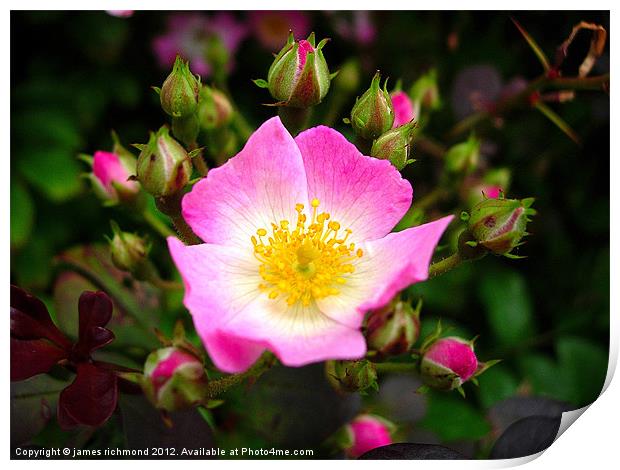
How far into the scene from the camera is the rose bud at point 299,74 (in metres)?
0.57

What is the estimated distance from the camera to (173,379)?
52 centimetres

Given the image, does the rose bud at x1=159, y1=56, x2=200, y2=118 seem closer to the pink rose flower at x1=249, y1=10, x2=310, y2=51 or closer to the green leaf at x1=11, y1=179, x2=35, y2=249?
the pink rose flower at x1=249, y1=10, x2=310, y2=51

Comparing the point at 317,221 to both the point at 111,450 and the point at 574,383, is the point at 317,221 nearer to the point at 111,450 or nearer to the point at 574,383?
the point at 111,450

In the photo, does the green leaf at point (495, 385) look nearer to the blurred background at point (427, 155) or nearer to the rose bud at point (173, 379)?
the blurred background at point (427, 155)

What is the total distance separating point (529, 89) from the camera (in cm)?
83

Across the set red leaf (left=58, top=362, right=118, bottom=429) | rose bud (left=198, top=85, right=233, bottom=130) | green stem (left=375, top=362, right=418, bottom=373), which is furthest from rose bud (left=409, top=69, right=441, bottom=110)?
red leaf (left=58, top=362, right=118, bottom=429)

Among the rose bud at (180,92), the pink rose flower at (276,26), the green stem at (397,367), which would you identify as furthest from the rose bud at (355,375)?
the pink rose flower at (276,26)

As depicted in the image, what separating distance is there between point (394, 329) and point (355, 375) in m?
0.09

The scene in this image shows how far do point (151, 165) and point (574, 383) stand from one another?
1.85ft

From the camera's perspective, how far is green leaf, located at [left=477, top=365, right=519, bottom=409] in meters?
0.86

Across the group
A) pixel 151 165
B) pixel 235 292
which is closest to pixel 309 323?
pixel 235 292

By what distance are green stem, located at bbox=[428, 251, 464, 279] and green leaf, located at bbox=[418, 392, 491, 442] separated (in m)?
0.26

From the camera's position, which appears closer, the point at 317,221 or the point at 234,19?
the point at 317,221
